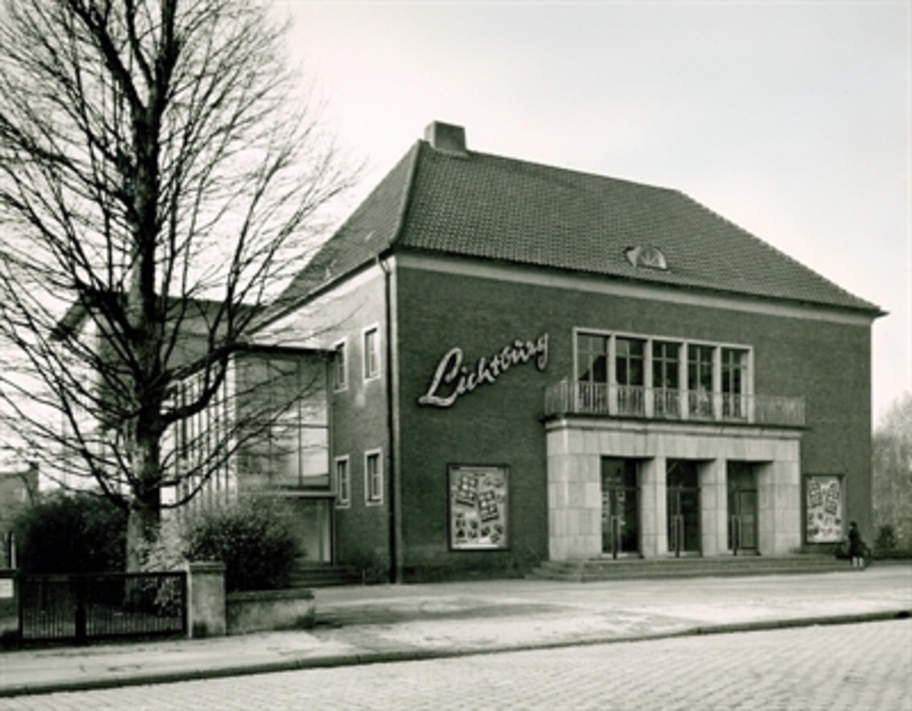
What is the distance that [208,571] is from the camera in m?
14.4

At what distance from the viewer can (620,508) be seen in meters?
28.4

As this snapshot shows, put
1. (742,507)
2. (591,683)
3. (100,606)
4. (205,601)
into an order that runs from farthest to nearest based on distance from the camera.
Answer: (742,507), (205,601), (100,606), (591,683)

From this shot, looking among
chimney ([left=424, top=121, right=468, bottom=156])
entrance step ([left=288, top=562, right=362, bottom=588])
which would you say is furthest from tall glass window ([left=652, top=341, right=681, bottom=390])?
entrance step ([left=288, top=562, right=362, bottom=588])

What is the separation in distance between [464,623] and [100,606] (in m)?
5.46

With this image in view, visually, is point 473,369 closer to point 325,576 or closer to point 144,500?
point 325,576

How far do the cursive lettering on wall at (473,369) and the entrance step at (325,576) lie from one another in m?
5.20

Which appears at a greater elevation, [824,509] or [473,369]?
[473,369]

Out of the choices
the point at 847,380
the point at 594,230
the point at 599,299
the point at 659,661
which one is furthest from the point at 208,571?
the point at 847,380

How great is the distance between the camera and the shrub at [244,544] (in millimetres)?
15039

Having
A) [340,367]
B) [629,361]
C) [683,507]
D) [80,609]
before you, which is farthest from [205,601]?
[683,507]

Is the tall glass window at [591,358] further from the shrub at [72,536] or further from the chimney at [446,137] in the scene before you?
the shrub at [72,536]

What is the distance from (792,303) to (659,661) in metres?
23.7

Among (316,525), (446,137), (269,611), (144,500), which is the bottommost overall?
(316,525)

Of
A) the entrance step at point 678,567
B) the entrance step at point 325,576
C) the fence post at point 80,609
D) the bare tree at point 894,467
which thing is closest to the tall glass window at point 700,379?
the entrance step at point 678,567
